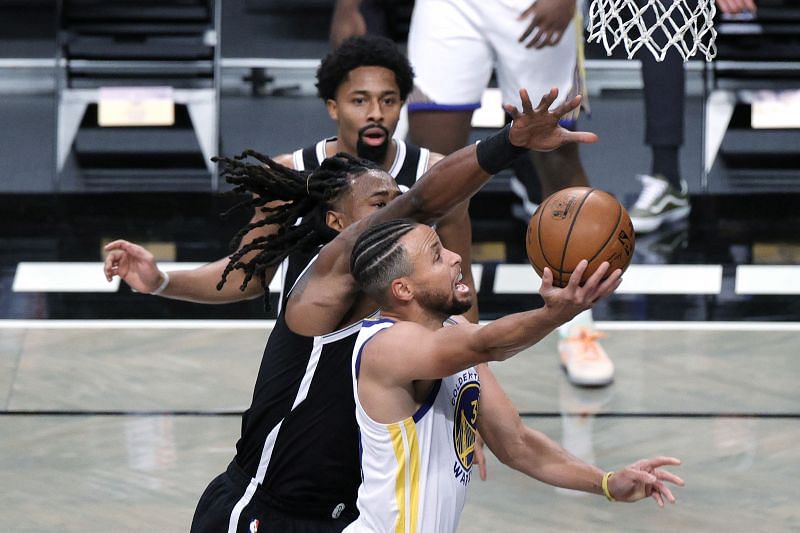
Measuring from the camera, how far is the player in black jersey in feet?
14.2

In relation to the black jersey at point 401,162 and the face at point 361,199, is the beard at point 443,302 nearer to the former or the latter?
the face at point 361,199

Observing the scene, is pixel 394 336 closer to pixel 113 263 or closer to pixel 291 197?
pixel 291 197

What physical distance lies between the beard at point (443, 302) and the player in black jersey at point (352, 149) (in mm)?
846

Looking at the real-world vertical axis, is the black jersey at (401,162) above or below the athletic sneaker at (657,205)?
above

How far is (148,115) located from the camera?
366 inches

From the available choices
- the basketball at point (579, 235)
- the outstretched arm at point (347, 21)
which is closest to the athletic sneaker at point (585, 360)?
the outstretched arm at point (347, 21)

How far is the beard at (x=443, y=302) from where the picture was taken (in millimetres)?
3338

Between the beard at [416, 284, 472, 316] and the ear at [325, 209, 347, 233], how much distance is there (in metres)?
0.47

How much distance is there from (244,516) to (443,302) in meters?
0.79

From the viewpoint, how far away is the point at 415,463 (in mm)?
3367

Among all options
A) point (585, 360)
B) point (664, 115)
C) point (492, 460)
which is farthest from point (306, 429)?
point (664, 115)

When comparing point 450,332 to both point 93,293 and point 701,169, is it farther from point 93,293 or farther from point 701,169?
point 701,169

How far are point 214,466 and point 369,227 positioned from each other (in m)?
2.00

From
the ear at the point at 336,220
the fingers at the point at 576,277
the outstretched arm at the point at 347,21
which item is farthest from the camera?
the outstretched arm at the point at 347,21
